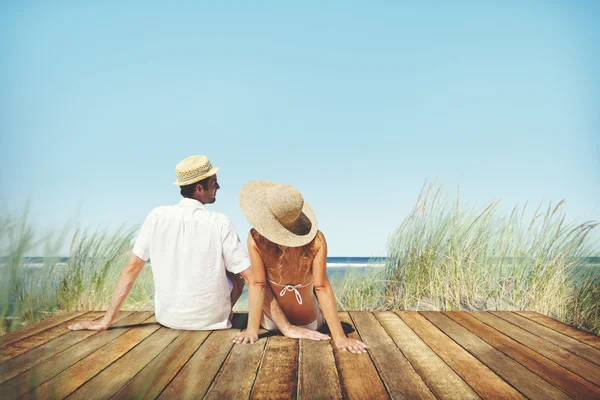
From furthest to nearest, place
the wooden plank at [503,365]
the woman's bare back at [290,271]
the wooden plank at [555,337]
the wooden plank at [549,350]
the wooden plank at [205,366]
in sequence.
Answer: the wooden plank at [555,337]
the woman's bare back at [290,271]
the wooden plank at [549,350]
the wooden plank at [503,365]
the wooden plank at [205,366]

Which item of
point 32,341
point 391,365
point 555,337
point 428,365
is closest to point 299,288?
point 391,365

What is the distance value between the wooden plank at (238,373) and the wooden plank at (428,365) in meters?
0.83

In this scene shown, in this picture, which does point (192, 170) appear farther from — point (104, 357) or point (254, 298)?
point (104, 357)

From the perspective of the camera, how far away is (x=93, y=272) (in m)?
4.29

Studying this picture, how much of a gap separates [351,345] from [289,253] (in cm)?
63

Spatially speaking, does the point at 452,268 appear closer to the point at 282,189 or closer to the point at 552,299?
the point at 552,299

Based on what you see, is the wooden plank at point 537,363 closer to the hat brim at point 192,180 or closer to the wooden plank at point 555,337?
the wooden plank at point 555,337

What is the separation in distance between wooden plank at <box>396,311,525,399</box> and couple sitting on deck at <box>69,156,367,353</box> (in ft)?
1.62

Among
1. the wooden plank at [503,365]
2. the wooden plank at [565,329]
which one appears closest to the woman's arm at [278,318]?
the wooden plank at [503,365]

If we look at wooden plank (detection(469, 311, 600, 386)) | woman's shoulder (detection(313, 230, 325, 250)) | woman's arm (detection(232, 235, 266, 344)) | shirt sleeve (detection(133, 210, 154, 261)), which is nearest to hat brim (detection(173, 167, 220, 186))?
shirt sleeve (detection(133, 210, 154, 261))

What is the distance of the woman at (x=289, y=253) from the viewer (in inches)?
101

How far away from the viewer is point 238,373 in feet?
7.49

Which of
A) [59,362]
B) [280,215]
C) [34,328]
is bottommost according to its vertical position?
[34,328]

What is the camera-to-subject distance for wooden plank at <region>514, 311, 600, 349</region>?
305cm
